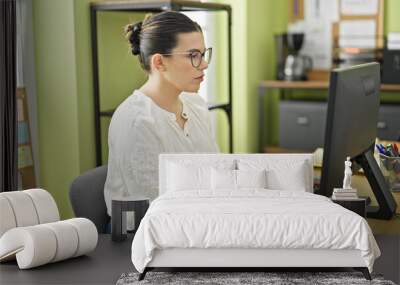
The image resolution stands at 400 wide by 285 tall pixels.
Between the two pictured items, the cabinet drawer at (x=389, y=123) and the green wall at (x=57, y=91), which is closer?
the green wall at (x=57, y=91)

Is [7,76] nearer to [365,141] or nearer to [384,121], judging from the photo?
[365,141]

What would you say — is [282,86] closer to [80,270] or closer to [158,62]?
[158,62]

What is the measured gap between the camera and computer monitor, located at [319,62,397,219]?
2.41m

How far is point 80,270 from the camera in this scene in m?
2.20

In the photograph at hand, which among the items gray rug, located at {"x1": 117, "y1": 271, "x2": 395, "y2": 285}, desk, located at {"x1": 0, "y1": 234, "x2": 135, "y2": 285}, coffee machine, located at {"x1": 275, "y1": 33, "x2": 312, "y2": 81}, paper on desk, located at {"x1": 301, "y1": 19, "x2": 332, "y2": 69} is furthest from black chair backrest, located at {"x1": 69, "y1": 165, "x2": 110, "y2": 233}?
paper on desk, located at {"x1": 301, "y1": 19, "x2": 332, "y2": 69}

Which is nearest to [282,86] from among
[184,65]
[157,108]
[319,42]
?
[319,42]

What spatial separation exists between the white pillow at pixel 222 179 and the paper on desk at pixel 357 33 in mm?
3415

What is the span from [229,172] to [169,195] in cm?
25

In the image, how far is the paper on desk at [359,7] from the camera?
220 inches

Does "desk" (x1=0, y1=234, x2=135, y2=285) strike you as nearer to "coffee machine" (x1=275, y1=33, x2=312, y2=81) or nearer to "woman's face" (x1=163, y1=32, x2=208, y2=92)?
"woman's face" (x1=163, y1=32, x2=208, y2=92)

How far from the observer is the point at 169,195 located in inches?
89.9

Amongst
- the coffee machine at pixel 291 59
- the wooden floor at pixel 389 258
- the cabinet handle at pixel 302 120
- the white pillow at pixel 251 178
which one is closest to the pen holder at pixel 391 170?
the wooden floor at pixel 389 258

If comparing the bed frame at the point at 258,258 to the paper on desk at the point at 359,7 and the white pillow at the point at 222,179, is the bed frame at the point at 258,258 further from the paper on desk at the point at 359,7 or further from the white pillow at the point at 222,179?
the paper on desk at the point at 359,7

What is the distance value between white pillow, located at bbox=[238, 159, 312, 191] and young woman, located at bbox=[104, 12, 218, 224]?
2.95ft
